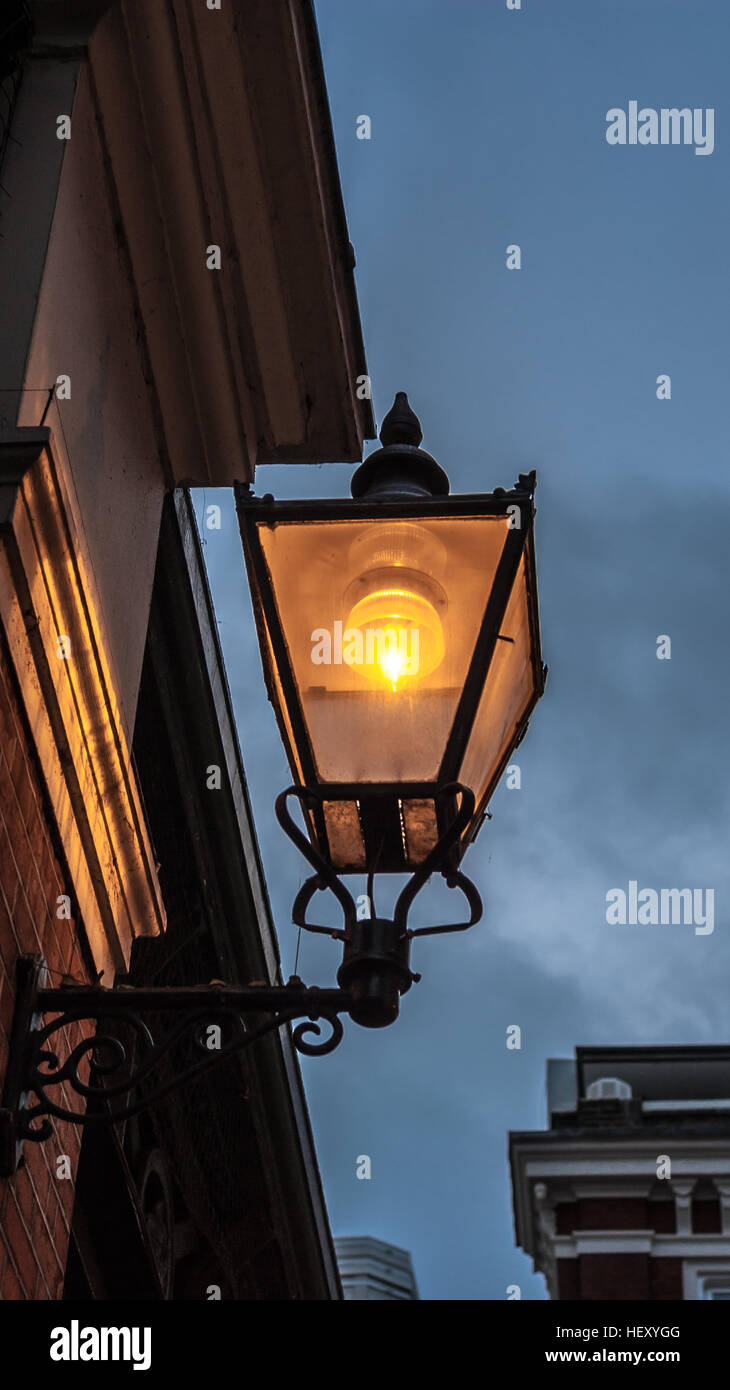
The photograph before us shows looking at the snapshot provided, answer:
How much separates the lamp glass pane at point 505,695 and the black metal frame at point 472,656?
2cm

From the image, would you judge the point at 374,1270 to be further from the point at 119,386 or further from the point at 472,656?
the point at 472,656

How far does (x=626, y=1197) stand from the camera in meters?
15.4

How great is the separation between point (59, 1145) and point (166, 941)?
2.65 meters

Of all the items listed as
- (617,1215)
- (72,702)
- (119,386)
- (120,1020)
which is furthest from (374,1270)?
Answer: (120,1020)

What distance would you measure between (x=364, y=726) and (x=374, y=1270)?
17.0m

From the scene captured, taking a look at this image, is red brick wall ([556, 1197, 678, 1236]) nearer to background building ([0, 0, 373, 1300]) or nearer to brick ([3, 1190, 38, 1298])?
background building ([0, 0, 373, 1300])

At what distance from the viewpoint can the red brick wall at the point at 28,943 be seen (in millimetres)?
3092

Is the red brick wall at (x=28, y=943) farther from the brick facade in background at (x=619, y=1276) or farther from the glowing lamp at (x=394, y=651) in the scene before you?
the brick facade in background at (x=619, y=1276)

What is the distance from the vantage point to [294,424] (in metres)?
4.64

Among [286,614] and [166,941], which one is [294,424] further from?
[166,941]

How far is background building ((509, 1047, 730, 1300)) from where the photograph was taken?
15047 millimetres

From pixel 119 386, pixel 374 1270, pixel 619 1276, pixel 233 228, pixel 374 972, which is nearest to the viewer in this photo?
pixel 374 972

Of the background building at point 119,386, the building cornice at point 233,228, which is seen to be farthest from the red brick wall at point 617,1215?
the building cornice at point 233,228
